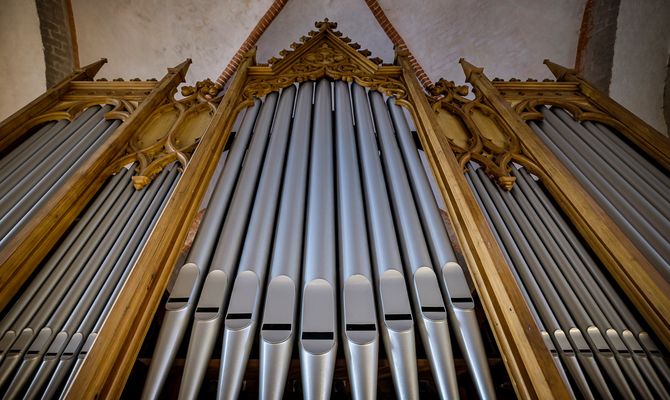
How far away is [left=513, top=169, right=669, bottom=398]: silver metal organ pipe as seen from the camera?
5.51 feet

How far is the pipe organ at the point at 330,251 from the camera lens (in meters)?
1.53

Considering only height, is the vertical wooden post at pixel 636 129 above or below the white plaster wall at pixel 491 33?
below

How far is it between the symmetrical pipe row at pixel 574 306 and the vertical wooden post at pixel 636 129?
1.10m

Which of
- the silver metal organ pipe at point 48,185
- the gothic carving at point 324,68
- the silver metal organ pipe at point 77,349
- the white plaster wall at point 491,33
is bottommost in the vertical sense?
the silver metal organ pipe at point 77,349

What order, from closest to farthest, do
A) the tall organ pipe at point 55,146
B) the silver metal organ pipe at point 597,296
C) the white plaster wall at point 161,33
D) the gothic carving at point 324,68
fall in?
the silver metal organ pipe at point 597,296 < the tall organ pipe at point 55,146 < the gothic carving at point 324,68 < the white plaster wall at point 161,33

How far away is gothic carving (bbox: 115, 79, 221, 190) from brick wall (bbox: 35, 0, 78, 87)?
2571mm

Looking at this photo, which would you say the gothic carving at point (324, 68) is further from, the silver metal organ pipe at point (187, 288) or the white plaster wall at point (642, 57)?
the white plaster wall at point (642, 57)

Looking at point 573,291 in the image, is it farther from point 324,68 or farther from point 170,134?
point 324,68

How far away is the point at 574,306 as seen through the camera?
189 centimetres

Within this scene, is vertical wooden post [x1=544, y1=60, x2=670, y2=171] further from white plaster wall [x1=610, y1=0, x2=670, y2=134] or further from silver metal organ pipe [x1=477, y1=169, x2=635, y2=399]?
white plaster wall [x1=610, y1=0, x2=670, y2=134]

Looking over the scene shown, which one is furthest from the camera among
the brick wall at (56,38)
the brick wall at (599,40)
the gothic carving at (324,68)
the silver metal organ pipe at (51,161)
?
the brick wall at (599,40)

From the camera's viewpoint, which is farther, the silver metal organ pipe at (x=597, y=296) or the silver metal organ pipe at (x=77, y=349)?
the silver metal organ pipe at (x=597, y=296)

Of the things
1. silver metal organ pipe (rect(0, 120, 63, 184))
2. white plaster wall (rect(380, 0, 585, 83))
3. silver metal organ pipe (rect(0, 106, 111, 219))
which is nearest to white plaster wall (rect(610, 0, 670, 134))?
white plaster wall (rect(380, 0, 585, 83))

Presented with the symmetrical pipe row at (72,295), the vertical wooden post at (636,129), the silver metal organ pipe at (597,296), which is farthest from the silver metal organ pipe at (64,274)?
the vertical wooden post at (636,129)
